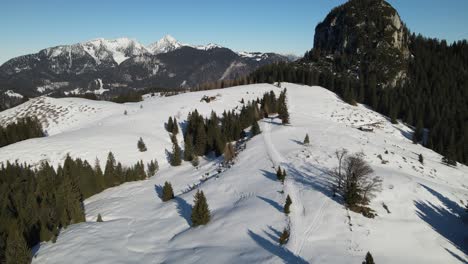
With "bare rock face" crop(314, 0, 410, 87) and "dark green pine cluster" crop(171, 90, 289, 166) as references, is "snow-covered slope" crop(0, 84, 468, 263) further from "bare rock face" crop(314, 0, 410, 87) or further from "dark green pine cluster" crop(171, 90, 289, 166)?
"bare rock face" crop(314, 0, 410, 87)

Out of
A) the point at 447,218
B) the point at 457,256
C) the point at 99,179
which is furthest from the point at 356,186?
the point at 99,179

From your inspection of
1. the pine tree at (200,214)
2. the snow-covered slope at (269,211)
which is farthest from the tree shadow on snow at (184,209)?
the pine tree at (200,214)

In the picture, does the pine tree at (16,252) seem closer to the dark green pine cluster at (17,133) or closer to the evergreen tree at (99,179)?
the evergreen tree at (99,179)

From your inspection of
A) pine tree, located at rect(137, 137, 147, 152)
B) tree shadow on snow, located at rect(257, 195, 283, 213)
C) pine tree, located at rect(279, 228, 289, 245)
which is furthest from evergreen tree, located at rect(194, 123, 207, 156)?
→ pine tree, located at rect(279, 228, 289, 245)

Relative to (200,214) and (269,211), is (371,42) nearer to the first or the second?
(269,211)

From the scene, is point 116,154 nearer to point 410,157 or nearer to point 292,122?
point 292,122

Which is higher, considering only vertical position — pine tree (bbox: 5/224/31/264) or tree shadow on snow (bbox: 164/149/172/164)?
pine tree (bbox: 5/224/31/264)
